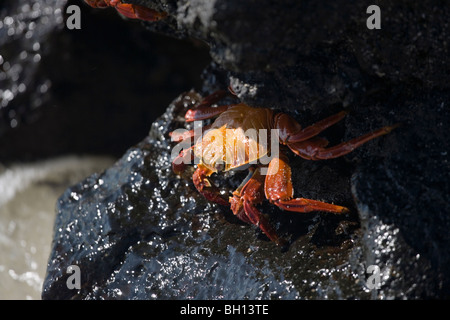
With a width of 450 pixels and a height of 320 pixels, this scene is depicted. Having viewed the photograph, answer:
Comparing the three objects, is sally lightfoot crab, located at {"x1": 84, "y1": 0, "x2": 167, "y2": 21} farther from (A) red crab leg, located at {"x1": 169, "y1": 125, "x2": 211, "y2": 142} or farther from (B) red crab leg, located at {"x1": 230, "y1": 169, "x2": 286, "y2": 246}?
(B) red crab leg, located at {"x1": 230, "y1": 169, "x2": 286, "y2": 246}

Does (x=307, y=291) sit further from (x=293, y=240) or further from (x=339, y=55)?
(x=339, y=55)

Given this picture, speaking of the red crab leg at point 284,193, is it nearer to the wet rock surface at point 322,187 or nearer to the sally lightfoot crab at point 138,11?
the wet rock surface at point 322,187

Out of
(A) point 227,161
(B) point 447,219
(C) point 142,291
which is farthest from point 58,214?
(B) point 447,219

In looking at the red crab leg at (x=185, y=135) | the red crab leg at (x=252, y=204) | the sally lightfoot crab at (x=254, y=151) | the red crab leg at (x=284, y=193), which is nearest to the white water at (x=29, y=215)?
the red crab leg at (x=185, y=135)

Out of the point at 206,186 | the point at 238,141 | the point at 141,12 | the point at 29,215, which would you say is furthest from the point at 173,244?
the point at 29,215

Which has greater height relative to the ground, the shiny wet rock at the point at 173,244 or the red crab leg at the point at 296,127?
the red crab leg at the point at 296,127

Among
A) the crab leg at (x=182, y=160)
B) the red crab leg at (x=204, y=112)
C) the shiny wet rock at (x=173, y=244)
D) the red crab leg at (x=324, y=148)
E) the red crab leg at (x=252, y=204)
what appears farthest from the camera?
the red crab leg at (x=204, y=112)
